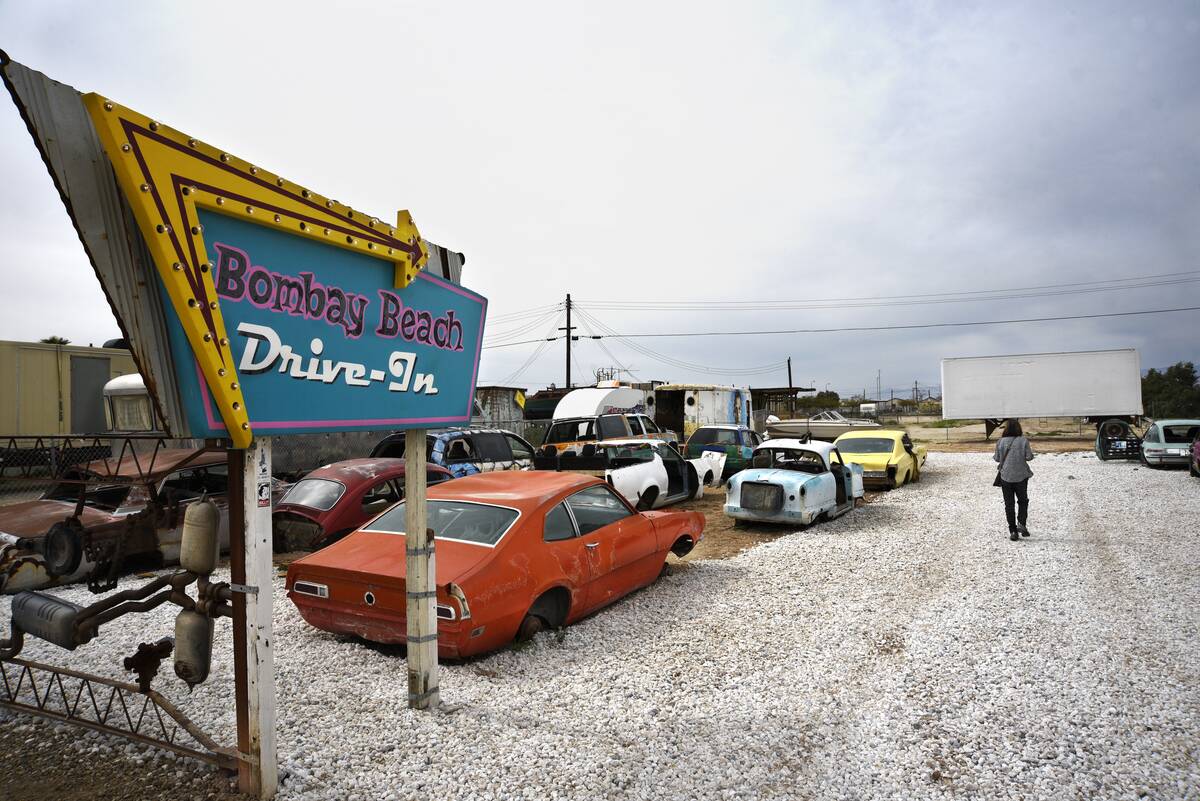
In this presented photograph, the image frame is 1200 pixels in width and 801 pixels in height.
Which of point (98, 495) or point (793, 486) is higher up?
point (98, 495)

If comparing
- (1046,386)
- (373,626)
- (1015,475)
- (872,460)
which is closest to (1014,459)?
(1015,475)

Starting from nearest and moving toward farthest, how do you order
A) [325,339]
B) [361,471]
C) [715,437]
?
[325,339] → [361,471] → [715,437]

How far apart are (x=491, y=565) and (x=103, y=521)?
4.88 meters

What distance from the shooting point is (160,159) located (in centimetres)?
260

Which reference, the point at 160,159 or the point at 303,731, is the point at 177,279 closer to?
the point at 160,159

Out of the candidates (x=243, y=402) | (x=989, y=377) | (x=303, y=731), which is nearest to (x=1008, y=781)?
(x=303, y=731)

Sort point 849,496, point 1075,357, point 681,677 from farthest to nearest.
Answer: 1. point 1075,357
2. point 849,496
3. point 681,677

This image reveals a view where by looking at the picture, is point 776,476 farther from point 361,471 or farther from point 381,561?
point 381,561

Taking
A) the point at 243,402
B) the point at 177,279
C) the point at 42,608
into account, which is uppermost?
the point at 177,279

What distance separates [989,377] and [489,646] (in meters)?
31.5

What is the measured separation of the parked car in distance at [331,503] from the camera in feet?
26.3

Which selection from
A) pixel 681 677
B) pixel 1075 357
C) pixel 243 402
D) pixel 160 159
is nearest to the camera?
pixel 160 159

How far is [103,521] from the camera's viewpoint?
6898 millimetres

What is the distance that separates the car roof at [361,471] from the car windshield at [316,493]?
10 centimetres
